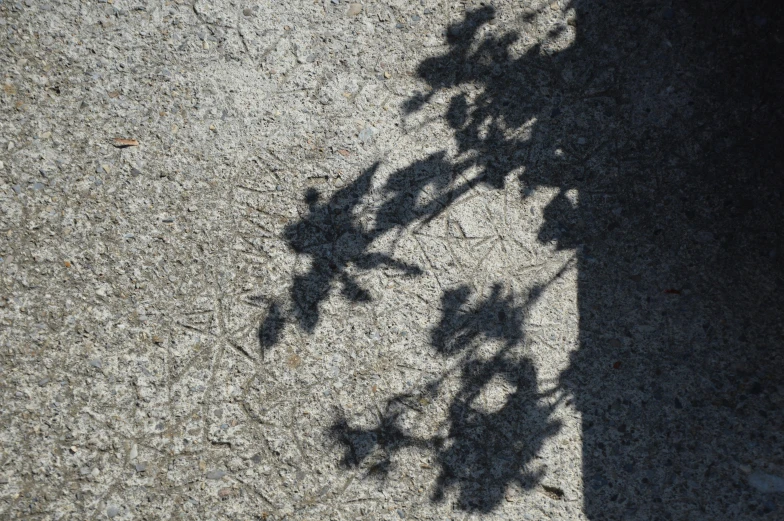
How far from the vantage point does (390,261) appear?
3551mm

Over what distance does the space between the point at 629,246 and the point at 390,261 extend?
1319mm

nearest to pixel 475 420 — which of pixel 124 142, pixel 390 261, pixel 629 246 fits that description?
pixel 390 261

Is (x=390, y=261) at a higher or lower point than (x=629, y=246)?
lower

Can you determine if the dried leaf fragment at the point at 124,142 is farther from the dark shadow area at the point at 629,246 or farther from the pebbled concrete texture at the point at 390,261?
the dark shadow area at the point at 629,246

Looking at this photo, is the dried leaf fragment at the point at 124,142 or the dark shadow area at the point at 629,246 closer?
the dark shadow area at the point at 629,246

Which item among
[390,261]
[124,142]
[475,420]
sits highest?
[390,261]

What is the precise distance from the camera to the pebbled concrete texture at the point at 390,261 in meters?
3.29

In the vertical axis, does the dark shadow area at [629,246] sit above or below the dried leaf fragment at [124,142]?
above

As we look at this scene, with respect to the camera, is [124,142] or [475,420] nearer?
[475,420]

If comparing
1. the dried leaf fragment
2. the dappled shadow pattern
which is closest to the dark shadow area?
the dappled shadow pattern

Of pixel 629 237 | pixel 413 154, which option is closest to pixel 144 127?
pixel 413 154

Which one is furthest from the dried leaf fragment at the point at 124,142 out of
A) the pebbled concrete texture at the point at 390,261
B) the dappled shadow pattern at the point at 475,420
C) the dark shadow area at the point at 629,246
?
the dappled shadow pattern at the point at 475,420

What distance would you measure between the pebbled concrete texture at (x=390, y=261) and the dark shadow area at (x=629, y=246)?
0.01 metres

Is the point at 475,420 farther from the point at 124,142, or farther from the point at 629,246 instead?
the point at 124,142
